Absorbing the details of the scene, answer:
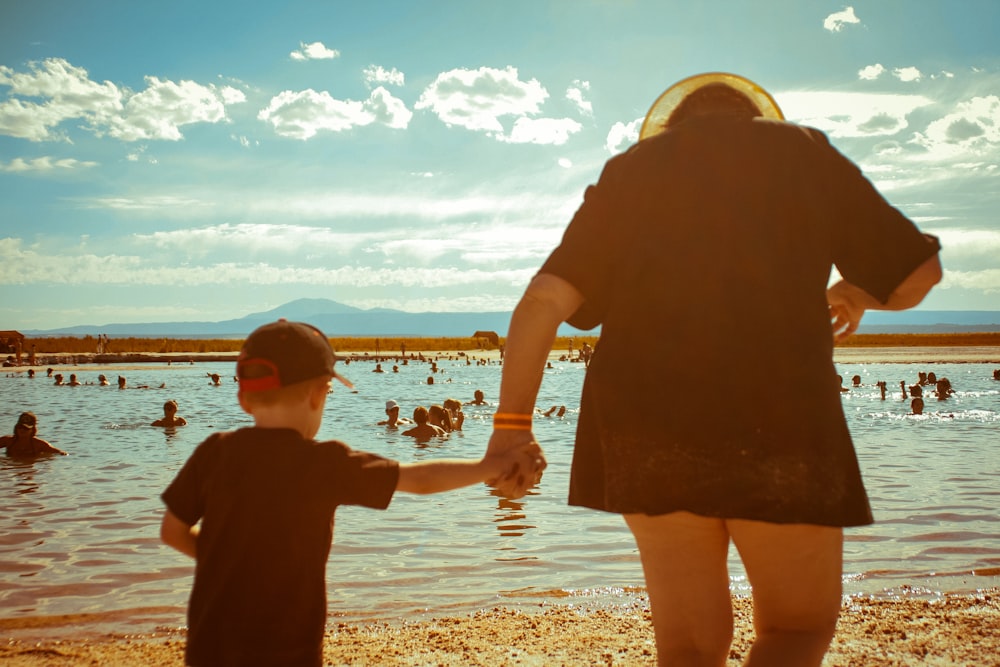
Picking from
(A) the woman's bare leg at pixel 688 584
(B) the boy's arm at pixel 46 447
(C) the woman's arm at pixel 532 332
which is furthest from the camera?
(B) the boy's arm at pixel 46 447

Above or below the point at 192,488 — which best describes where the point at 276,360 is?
above

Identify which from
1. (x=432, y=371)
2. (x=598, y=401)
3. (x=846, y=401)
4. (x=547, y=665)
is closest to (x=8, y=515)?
(x=547, y=665)

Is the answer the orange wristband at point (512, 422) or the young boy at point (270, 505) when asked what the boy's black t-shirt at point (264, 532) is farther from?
the orange wristband at point (512, 422)

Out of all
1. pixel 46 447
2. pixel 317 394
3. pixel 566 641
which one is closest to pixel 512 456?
pixel 317 394

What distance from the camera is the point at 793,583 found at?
2.16 m

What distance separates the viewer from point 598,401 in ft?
7.53

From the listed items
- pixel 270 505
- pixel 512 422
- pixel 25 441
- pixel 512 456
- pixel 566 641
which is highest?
pixel 512 422

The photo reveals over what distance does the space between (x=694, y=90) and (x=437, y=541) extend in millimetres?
6523

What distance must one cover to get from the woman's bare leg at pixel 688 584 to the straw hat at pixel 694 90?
Answer: 1175 millimetres

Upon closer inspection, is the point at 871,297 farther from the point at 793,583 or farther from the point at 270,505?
the point at 270,505

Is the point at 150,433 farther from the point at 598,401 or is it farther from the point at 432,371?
the point at 432,371

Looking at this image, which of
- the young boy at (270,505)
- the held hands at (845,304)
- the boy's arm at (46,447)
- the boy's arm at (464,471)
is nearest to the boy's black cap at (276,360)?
the young boy at (270,505)

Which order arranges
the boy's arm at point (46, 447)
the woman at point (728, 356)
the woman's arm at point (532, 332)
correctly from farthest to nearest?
the boy's arm at point (46, 447)
the woman's arm at point (532, 332)
the woman at point (728, 356)

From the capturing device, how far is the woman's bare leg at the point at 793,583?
7.02 feet
